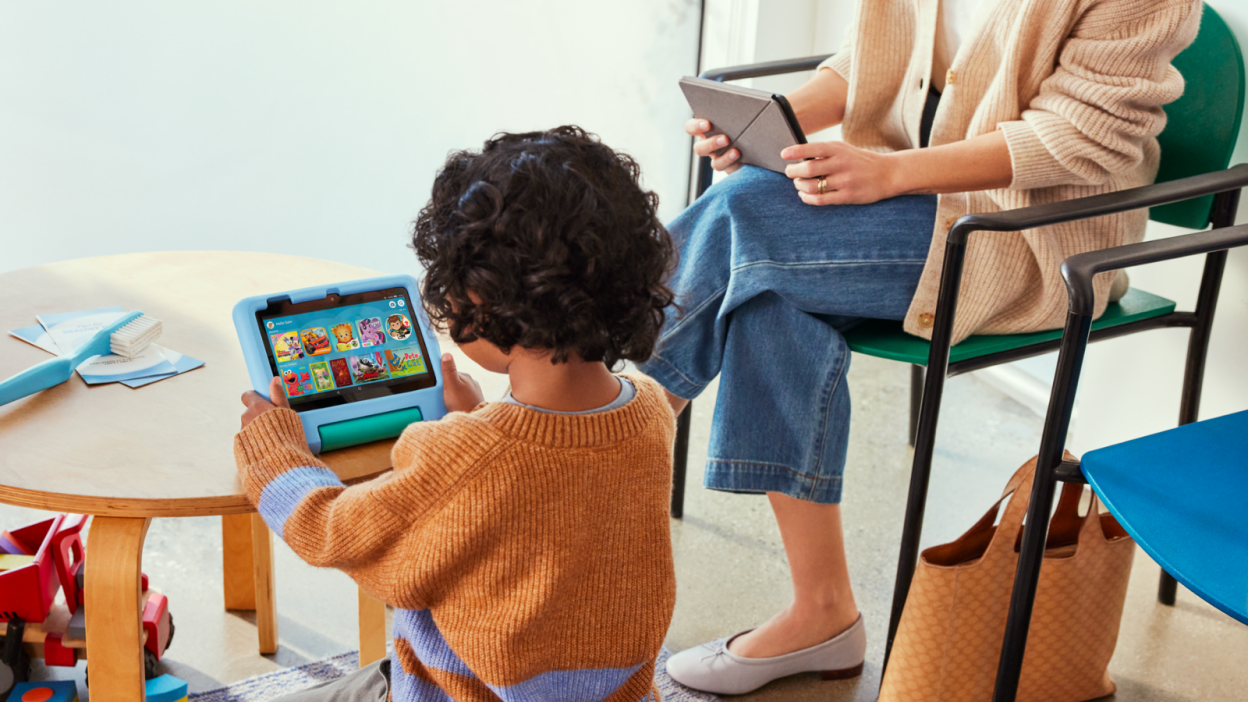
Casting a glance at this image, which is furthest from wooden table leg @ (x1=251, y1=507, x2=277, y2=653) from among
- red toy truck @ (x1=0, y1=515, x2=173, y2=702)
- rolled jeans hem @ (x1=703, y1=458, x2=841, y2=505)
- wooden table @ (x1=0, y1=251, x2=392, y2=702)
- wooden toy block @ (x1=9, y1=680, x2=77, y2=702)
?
rolled jeans hem @ (x1=703, y1=458, x2=841, y2=505)

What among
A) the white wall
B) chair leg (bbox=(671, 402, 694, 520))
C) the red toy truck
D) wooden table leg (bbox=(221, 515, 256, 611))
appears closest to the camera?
the red toy truck

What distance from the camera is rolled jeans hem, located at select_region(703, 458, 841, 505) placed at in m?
1.29

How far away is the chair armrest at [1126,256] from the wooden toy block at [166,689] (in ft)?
3.55

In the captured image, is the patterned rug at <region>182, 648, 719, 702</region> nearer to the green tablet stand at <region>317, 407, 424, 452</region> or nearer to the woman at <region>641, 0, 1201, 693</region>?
the woman at <region>641, 0, 1201, 693</region>

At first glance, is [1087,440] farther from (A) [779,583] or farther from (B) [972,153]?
(B) [972,153]

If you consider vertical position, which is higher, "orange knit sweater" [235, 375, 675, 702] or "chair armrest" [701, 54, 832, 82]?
"chair armrest" [701, 54, 832, 82]

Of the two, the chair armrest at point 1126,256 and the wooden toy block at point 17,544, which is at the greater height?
the chair armrest at point 1126,256

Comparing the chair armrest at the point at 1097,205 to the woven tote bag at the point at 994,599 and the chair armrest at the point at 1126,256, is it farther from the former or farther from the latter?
the woven tote bag at the point at 994,599

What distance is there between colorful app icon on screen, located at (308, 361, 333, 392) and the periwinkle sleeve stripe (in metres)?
0.12

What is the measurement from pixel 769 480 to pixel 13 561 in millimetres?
927

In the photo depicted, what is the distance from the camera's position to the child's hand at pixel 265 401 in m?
0.94

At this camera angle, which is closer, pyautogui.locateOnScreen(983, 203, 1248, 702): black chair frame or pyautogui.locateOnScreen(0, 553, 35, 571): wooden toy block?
pyautogui.locateOnScreen(983, 203, 1248, 702): black chair frame

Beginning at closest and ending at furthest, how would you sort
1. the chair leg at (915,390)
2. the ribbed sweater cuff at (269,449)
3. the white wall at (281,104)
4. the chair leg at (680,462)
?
the ribbed sweater cuff at (269,449)
the chair leg at (680,462)
the chair leg at (915,390)
the white wall at (281,104)

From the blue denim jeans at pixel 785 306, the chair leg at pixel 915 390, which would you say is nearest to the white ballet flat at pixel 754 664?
the blue denim jeans at pixel 785 306
